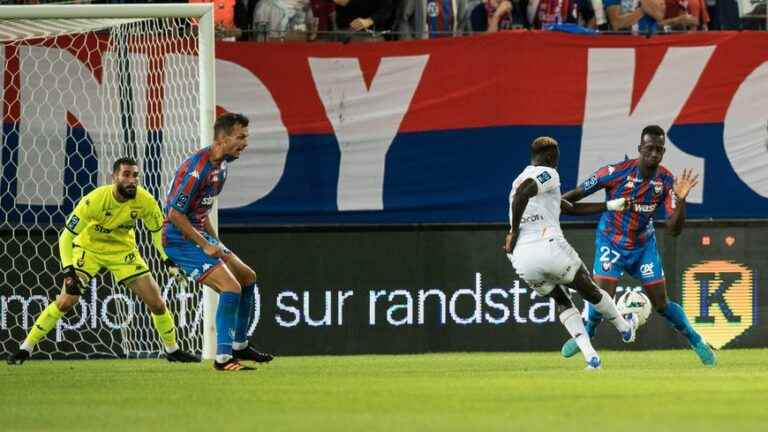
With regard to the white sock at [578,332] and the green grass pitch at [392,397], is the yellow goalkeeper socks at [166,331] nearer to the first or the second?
the green grass pitch at [392,397]

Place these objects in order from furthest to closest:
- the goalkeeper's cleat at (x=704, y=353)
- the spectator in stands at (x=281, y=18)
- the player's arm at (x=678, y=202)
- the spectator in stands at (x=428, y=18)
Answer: the spectator in stands at (x=428, y=18), the spectator in stands at (x=281, y=18), the goalkeeper's cleat at (x=704, y=353), the player's arm at (x=678, y=202)

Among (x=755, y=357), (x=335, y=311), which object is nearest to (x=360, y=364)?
(x=335, y=311)

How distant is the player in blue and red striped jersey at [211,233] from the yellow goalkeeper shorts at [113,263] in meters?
1.34

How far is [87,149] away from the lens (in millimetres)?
15961

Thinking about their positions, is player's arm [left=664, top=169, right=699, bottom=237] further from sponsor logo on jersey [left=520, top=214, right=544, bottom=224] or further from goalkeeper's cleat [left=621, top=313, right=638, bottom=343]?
sponsor logo on jersey [left=520, top=214, right=544, bottom=224]

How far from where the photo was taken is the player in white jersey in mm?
12219

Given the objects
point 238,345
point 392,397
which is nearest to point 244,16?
point 238,345

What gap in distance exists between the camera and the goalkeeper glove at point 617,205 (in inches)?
518

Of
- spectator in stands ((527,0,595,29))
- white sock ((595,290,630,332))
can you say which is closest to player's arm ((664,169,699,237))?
white sock ((595,290,630,332))

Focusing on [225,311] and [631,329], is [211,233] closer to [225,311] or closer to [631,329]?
[225,311]

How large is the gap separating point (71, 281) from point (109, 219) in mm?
671

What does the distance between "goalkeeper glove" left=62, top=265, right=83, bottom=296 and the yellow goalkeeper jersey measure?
1.07 ft

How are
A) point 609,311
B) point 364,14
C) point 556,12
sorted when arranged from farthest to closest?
point 556,12
point 364,14
point 609,311

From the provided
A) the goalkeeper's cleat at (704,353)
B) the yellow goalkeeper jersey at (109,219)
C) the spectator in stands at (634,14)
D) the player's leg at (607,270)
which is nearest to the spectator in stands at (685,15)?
the spectator in stands at (634,14)
